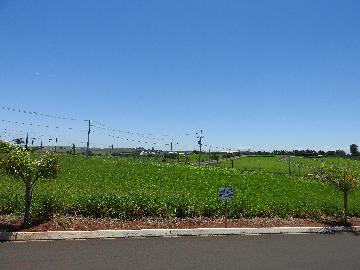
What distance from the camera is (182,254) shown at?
11445mm

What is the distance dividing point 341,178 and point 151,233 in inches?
380

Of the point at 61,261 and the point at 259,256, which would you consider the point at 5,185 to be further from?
the point at 259,256

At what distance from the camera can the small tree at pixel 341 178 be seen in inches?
758

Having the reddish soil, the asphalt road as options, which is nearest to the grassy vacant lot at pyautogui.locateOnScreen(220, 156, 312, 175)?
the reddish soil

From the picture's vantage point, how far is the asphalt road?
10.0m

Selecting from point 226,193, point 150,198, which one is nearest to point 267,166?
point 150,198

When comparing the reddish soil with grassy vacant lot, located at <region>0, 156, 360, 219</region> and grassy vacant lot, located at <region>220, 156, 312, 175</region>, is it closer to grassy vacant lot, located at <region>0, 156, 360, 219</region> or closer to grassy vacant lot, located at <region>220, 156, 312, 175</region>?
grassy vacant lot, located at <region>0, 156, 360, 219</region>

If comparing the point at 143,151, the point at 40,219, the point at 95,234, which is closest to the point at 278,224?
the point at 95,234

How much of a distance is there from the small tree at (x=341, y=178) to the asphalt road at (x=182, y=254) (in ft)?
17.6

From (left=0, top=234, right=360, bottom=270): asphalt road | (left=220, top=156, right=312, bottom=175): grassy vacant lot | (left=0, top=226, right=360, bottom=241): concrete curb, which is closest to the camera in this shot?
(left=0, top=234, right=360, bottom=270): asphalt road

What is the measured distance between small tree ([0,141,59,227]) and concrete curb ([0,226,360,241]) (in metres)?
0.95

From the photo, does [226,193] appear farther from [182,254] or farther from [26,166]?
[26,166]

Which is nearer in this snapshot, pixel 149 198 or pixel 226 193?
pixel 226 193

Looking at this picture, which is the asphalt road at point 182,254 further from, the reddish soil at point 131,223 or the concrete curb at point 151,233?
the reddish soil at point 131,223
